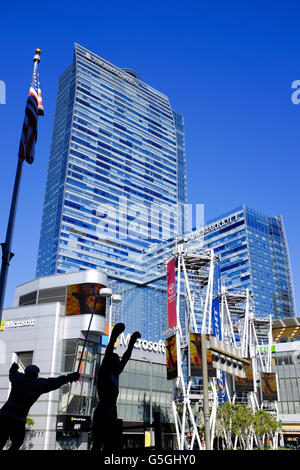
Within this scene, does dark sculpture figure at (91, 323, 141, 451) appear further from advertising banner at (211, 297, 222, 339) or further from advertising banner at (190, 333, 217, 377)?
advertising banner at (211, 297, 222, 339)

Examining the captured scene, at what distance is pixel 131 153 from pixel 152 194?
2145 centimetres

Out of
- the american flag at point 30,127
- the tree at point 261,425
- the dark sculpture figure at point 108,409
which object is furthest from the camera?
the tree at point 261,425

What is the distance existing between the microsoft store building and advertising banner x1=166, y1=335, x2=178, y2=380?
209 centimetres

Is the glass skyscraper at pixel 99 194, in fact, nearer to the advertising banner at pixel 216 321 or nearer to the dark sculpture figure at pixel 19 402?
the advertising banner at pixel 216 321

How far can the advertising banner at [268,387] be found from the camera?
208ft

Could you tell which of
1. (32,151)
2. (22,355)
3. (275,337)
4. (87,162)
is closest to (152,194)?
(87,162)

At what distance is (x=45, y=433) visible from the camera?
42.4 m

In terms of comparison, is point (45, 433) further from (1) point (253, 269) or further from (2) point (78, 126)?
(2) point (78, 126)

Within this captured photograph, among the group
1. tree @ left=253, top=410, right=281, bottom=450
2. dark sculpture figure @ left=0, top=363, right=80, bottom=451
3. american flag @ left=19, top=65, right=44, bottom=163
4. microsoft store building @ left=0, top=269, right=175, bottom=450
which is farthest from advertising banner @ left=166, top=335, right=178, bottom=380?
dark sculpture figure @ left=0, top=363, right=80, bottom=451

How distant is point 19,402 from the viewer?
851 cm

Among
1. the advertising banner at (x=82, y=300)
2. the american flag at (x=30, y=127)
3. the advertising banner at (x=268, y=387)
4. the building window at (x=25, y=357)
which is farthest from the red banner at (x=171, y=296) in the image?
the american flag at (x=30, y=127)

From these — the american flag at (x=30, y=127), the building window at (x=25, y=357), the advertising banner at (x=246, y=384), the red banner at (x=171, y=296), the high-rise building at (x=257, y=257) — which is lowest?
the advertising banner at (x=246, y=384)

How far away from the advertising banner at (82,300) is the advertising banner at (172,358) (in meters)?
9.23
